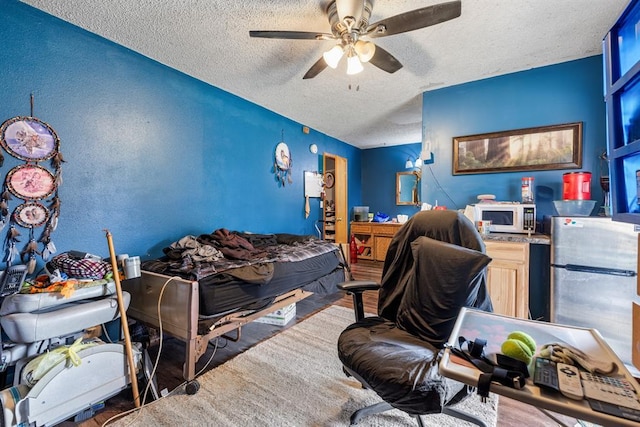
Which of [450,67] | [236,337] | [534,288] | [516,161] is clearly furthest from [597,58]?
[236,337]

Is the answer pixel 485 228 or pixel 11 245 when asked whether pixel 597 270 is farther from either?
pixel 11 245

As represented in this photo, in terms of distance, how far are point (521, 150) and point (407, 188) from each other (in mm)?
3030

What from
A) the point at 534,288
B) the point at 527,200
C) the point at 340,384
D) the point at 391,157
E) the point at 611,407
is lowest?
the point at 340,384

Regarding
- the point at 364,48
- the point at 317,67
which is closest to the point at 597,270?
the point at 364,48

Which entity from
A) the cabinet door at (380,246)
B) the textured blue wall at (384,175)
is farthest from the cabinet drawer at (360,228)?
the textured blue wall at (384,175)

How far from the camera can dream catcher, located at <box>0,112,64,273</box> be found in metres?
1.72

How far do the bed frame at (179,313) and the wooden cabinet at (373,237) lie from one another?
348 cm

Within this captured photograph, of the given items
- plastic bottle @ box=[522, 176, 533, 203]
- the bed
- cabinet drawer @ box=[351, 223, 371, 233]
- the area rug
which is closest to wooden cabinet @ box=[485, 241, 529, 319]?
plastic bottle @ box=[522, 176, 533, 203]

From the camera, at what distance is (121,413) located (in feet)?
4.76

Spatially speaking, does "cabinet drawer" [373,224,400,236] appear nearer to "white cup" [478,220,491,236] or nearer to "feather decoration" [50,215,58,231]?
"white cup" [478,220,491,236]

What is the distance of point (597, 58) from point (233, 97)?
3.74m

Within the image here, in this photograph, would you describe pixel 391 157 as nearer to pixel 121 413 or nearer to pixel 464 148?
pixel 464 148

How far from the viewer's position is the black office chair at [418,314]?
98 centimetres

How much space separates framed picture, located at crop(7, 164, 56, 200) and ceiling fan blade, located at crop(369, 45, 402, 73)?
8.42 feet
